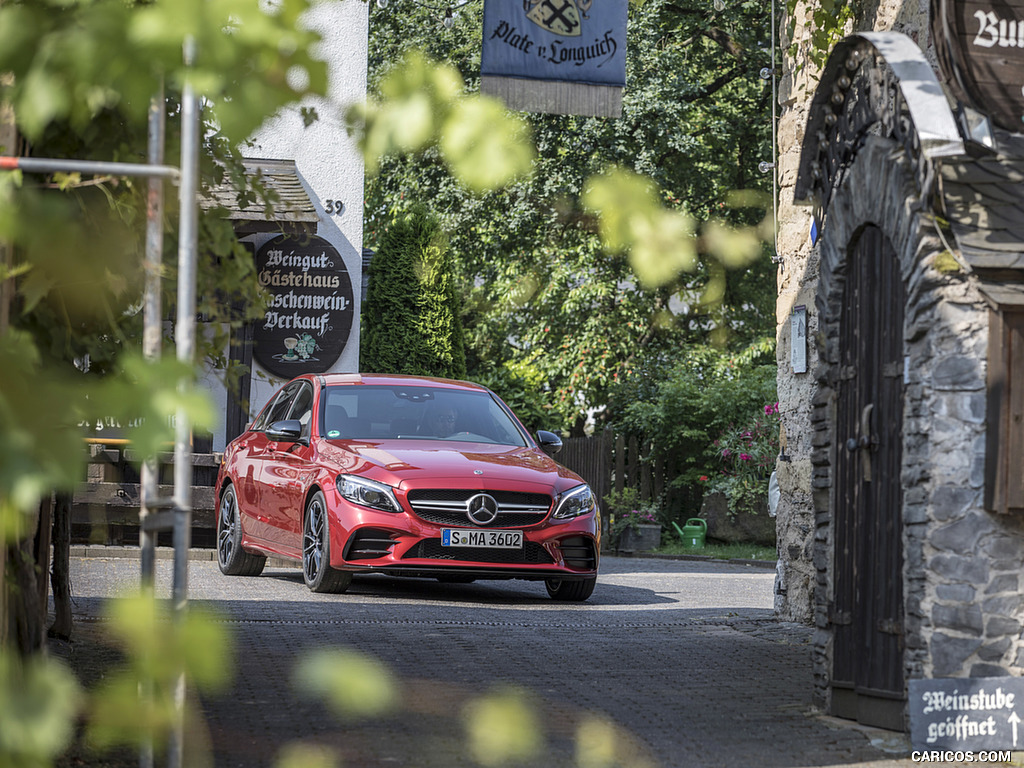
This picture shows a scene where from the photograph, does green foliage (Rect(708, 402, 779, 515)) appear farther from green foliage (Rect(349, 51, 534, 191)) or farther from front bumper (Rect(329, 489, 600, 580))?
green foliage (Rect(349, 51, 534, 191))

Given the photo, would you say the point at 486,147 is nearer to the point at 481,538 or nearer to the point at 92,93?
the point at 92,93

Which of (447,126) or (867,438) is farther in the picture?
(867,438)

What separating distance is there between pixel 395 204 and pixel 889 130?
882 inches

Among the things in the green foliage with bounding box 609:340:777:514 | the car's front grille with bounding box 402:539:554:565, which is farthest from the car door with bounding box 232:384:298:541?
the green foliage with bounding box 609:340:777:514

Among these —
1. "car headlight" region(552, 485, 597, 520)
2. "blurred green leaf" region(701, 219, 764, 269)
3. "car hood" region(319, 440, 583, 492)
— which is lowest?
"car headlight" region(552, 485, 597, 520)

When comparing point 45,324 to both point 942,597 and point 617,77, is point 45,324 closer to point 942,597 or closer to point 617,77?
point 942,597

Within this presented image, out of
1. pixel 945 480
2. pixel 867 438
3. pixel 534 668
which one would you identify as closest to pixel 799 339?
pixel 534 668

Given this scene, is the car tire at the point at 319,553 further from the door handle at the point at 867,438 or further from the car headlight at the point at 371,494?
the door handle at the point at 867,438

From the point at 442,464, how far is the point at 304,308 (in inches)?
348

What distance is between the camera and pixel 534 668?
681 cm

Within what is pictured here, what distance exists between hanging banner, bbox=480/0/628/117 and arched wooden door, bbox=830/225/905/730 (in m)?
3.12

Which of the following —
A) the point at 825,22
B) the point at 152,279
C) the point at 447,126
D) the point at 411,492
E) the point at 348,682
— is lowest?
the point at 411,492

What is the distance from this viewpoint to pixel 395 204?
2733 centimetres

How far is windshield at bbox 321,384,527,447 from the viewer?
34.7 ft
